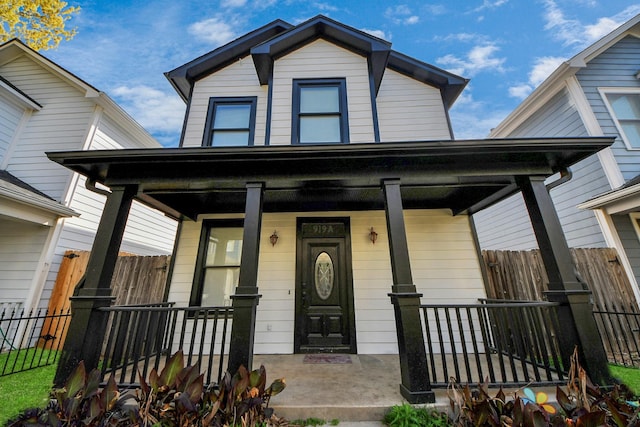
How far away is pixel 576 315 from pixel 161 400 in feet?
14.5

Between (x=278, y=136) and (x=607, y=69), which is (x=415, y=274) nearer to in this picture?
(x=278, y=136)

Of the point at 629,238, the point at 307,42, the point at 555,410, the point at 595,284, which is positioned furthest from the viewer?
the point at 307,42

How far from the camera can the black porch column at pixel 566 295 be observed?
2682mm

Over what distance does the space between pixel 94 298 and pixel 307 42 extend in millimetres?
6194

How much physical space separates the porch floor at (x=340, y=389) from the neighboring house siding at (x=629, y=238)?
13.3ft

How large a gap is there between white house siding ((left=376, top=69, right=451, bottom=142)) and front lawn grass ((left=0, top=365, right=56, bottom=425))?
21.1 ft

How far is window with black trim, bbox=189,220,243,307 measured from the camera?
473 centimetres

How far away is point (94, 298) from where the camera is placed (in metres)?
2.94

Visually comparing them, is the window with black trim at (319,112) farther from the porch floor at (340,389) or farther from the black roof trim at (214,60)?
the porch floor at (340,389)

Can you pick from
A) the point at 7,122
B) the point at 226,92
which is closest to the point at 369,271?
the point at 226,92

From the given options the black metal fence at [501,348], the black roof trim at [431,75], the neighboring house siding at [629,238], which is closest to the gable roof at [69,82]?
the black roof trim at [431,75]

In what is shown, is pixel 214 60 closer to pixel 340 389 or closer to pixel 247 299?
pixel 247 299

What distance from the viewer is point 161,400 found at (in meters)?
2.17

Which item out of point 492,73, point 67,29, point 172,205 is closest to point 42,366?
point 172,205
